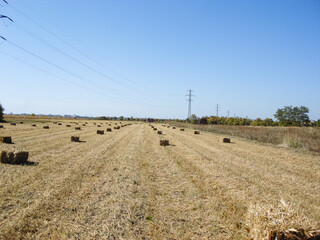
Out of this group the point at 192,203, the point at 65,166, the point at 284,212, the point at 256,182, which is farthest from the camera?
the point at 65,166

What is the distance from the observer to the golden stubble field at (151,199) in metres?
4.65

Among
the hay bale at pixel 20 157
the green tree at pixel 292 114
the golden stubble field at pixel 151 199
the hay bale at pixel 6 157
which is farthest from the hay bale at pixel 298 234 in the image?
the green tree at pixel 292 114

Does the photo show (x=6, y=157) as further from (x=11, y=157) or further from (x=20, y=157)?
(x=20, y=157)

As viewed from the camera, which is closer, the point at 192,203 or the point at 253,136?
the point at 192,203

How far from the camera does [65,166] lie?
1008cm

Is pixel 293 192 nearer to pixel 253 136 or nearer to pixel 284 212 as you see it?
pixel 284 212

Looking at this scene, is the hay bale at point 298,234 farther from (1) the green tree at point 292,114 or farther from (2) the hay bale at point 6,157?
(1) the green tree at point 292,114

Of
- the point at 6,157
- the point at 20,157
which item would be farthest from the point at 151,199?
the point at 6,157

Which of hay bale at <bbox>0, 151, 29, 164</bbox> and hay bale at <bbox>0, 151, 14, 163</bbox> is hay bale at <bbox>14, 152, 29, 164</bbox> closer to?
hay bale at <bbox>0, 151, 29, 164</bbox>

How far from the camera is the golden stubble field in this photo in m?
4.65

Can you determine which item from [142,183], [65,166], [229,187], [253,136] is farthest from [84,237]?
[253,136]

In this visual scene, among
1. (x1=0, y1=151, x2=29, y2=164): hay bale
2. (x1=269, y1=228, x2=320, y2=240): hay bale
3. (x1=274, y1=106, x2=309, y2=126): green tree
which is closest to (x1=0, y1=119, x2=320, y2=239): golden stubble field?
(x1=269, y1=228, x2=320, y2=240): hay bale

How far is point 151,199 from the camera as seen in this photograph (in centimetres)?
668

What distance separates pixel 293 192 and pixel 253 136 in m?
23.0
